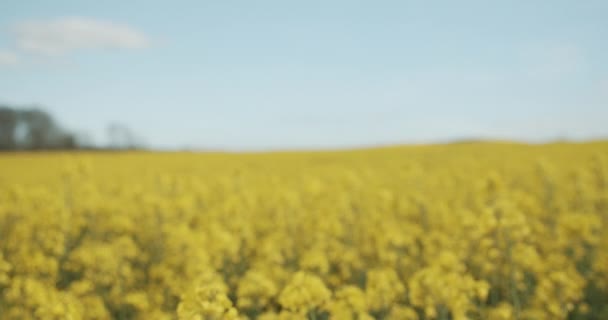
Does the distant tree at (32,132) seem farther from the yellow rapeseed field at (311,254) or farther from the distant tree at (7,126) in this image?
the yellow rapeseed field at (311,254)

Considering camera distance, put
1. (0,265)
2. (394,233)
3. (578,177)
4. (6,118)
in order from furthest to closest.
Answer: (6,118) → (578,177) → (394,233) → (0,265)

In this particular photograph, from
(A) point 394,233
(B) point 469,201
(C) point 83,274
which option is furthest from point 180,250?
(B) point 469,201

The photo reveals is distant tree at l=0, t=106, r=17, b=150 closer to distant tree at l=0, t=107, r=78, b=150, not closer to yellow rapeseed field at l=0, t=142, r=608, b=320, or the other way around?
distant tree at l=0, t=107, r=78, b=150

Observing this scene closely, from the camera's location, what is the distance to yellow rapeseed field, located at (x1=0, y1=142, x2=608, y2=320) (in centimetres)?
368

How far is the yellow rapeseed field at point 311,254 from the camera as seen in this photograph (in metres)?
3.68

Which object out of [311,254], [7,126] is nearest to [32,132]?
[7,126]

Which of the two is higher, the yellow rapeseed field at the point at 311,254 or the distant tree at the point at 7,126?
the distant tree at the point at 7,126

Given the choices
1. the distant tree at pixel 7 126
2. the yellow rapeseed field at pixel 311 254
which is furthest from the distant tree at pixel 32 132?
the yellow rapeseed field at pixel 311 254

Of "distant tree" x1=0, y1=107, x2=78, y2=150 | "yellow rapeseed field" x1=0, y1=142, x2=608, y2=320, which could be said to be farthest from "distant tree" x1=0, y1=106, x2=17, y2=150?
"yellow rapeseed field" x1=0, y1=142, x2=608, y2=320

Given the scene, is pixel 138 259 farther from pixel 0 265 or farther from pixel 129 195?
pixel 129 195

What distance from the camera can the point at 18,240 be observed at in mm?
7223

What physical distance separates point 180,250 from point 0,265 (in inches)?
88.2

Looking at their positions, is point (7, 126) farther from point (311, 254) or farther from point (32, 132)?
point (311, 254)

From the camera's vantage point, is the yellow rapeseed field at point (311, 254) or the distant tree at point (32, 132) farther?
the distant tree at point (32, 132)
